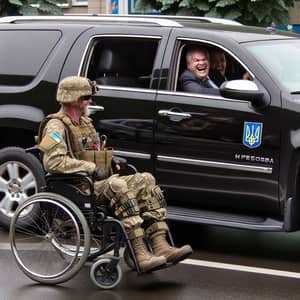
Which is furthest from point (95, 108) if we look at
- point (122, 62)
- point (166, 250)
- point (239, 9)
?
point (239, 9)

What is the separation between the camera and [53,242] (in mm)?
6371

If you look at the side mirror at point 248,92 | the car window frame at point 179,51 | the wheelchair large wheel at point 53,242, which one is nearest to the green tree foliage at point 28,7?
the car window frame at point 179,51

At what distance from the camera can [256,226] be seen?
22.1ft

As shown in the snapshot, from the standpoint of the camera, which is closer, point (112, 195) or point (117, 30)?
point (112, 195)

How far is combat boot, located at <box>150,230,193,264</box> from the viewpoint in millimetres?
6168

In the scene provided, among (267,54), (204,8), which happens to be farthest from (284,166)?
(204,8)

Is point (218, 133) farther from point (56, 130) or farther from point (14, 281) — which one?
point (14, 281)

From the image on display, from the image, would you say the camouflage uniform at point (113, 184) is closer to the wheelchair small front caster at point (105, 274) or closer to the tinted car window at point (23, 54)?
the wheelchair small front caster at point (105, 274)

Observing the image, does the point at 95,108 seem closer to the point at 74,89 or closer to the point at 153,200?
the point at 74,89

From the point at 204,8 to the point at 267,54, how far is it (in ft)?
26.0

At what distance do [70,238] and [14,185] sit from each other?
1.68 meters

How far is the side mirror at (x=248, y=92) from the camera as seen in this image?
6750 millimetres

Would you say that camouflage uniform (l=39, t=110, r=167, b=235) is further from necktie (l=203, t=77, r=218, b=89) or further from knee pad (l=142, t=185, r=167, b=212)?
necktie (l=203, t=77, r=218, b=89)

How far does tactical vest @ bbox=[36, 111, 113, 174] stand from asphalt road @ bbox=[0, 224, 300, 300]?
0.83 metres
